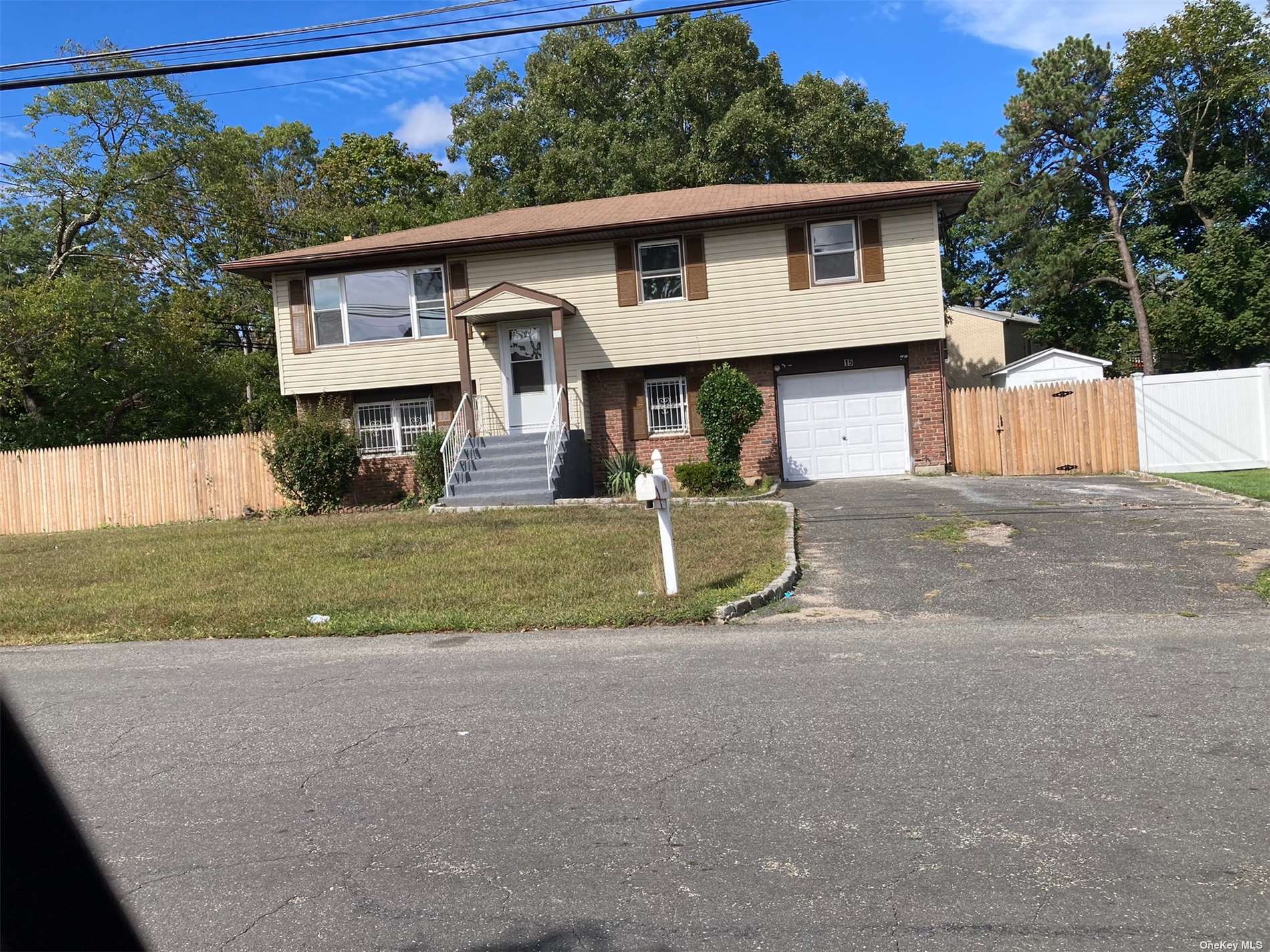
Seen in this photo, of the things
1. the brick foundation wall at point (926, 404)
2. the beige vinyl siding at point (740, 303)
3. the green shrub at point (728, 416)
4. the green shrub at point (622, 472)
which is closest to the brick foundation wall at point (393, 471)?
the beige vinyl siding at point (740, 303)

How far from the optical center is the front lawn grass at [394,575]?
8969 mm

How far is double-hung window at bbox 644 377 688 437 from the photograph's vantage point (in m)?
20.7

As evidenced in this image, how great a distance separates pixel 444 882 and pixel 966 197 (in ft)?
61.1

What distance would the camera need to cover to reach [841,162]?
33.2 metres

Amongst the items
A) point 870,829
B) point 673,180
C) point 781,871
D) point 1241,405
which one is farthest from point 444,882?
point 673,180

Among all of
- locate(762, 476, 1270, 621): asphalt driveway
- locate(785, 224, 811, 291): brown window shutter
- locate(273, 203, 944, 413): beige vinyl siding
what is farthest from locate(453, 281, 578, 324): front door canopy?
locate(762, 476, 1270, 621): asphalt driveway

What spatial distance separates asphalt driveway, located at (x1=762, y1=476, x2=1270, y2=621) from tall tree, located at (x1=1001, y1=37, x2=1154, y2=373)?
2229 cm

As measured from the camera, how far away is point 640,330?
66.5 ft

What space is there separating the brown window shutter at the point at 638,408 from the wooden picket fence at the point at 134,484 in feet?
25.0

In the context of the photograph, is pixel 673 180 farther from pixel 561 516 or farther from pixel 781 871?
pixel 781 871

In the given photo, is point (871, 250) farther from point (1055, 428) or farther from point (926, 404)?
point (1055, 428)

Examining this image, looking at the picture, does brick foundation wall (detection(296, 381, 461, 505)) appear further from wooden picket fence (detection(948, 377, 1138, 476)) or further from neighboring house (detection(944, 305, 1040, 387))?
neighboring house (detection(944, 305, 1040, 387))

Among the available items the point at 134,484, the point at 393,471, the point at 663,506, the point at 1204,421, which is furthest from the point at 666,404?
the point at 663,506

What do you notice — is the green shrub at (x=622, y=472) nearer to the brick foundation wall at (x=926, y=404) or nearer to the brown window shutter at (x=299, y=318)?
the brick foundation wall at (x=926, y=404)
